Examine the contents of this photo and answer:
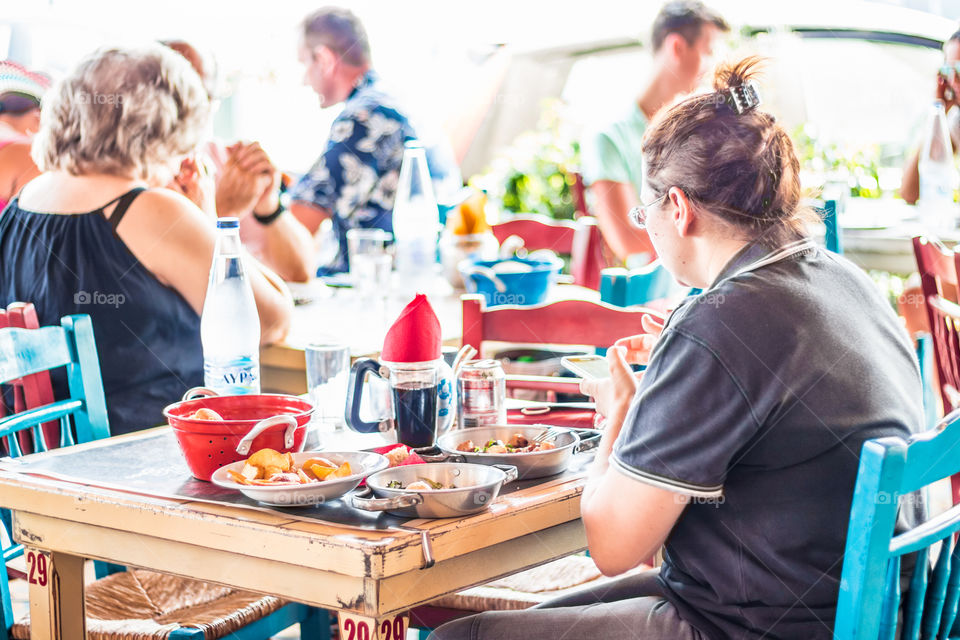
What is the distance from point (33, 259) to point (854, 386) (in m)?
1.72

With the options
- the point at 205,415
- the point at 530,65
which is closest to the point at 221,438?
the point at 205,415

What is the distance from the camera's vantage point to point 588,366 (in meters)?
1.74

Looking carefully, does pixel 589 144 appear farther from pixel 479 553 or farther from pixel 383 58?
pixel 383 58

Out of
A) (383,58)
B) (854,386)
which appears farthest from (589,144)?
(383,58)

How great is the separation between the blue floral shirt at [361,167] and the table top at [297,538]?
2114 mm

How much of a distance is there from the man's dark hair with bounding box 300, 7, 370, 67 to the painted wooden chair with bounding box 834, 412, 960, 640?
298 centimetres

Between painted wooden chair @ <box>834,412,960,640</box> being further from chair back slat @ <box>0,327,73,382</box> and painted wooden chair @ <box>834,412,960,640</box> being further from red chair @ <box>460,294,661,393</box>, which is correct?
chair back slat @ <box>0,327,73,382</box>

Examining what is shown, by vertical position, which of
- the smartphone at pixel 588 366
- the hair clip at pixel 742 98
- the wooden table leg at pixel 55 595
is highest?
the hair clip at pixel 742 98

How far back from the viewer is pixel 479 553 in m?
1.32

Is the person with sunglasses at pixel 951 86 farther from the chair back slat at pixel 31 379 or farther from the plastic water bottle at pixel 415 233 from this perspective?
the chair back slat at pixel 31 379

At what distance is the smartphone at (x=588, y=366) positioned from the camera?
67.0 inches

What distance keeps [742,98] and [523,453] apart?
0.56 metres

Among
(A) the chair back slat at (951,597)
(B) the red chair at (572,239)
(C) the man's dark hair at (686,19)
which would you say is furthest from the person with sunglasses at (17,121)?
(A) the chair back slat at (951,597)

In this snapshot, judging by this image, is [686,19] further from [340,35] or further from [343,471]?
[343,471]
